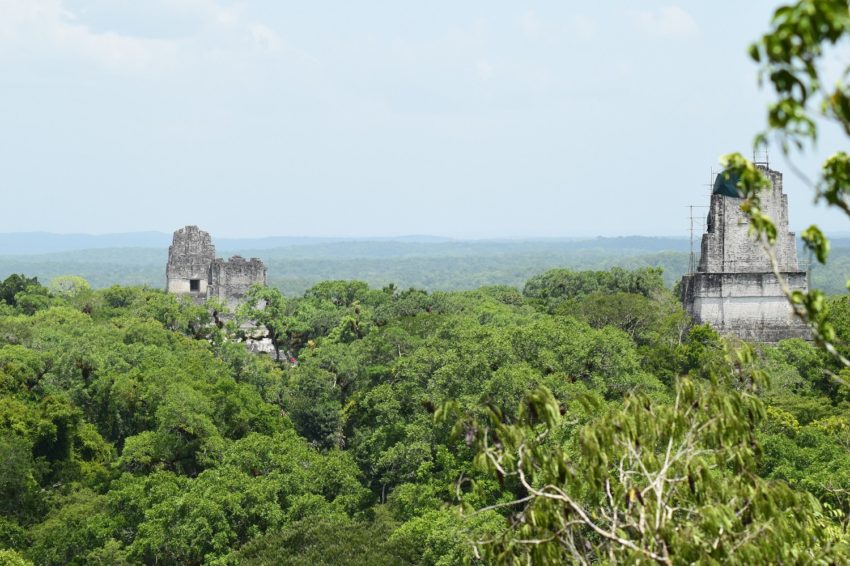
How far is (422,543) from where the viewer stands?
1694 cm

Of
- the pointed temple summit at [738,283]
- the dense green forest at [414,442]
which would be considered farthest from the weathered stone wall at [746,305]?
the dense green forest at [414,442]

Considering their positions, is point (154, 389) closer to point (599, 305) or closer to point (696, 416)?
point (599, 305)

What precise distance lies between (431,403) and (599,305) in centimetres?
1082

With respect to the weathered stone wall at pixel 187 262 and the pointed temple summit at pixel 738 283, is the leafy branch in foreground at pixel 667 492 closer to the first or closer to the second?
the pointed temple summit at pixel 738 283

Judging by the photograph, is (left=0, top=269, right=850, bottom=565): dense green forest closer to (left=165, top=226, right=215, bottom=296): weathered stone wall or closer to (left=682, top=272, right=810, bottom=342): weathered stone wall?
(left=682, top=272, right=810, bottom=342): weathered stone wall

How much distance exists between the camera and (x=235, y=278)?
49719mm

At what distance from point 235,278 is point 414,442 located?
3022cm

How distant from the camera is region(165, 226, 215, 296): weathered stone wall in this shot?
51.8m

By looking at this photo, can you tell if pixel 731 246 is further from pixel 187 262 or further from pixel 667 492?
pixel 187 262

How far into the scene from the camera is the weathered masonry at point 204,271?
49688mm

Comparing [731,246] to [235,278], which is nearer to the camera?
[731,246]

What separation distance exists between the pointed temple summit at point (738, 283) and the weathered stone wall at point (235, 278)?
23712mm

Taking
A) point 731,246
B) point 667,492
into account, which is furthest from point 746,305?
point 667,492

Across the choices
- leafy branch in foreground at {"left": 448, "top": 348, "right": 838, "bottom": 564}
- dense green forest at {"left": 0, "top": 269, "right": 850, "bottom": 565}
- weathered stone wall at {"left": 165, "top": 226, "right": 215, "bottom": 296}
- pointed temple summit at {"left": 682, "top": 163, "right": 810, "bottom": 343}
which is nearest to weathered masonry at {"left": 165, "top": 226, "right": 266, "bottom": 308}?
weathered stone wall at {"left": 165, "top": 226, "right": 215, "bottom": 296}
